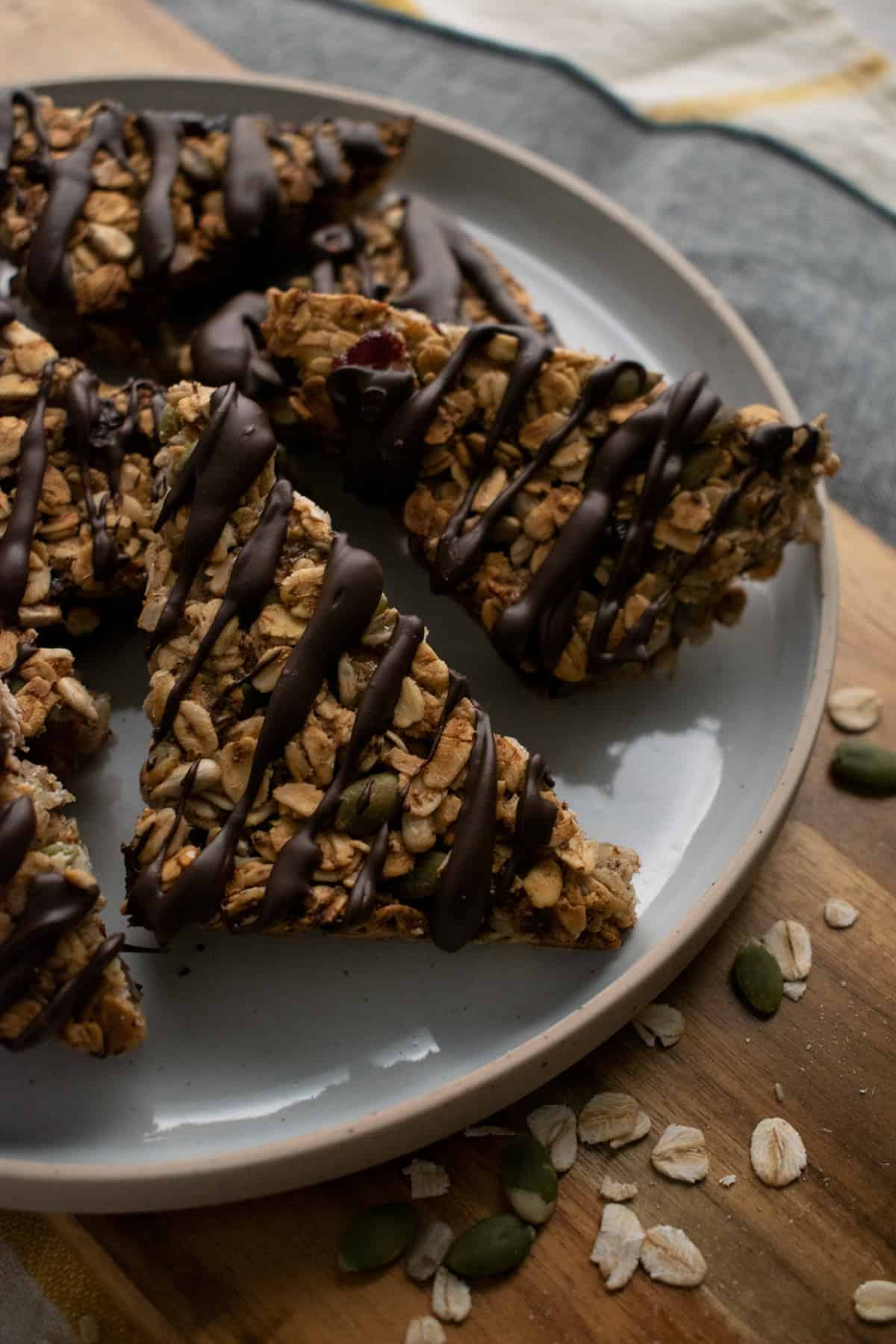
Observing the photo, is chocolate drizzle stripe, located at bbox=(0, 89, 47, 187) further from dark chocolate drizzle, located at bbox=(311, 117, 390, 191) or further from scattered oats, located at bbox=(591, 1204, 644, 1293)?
scattered oats, located at bbox=(591, 1204, 644, 1293)

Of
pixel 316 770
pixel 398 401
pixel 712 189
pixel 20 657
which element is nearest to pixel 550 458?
pixel 398 401

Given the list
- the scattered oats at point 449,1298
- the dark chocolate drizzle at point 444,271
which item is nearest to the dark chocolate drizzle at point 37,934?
the scattered oats at point 449,1298

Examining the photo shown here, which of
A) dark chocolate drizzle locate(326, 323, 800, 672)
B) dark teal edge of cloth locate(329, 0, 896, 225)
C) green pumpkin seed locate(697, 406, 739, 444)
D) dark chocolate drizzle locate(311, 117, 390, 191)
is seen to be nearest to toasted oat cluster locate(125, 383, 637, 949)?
dark chocolate drizzle locate(326, 323, 800, 672)

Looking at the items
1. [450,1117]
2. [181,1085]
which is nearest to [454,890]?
[450,1117]

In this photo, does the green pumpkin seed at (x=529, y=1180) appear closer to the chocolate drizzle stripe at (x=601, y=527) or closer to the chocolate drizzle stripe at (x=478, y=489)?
the chocolate drizzle stripe at (x=601, y=527)

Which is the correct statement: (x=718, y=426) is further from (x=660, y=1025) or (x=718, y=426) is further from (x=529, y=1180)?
(x=529, y=1180)

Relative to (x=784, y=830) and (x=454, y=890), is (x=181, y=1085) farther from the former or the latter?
(x=784, y=830)
